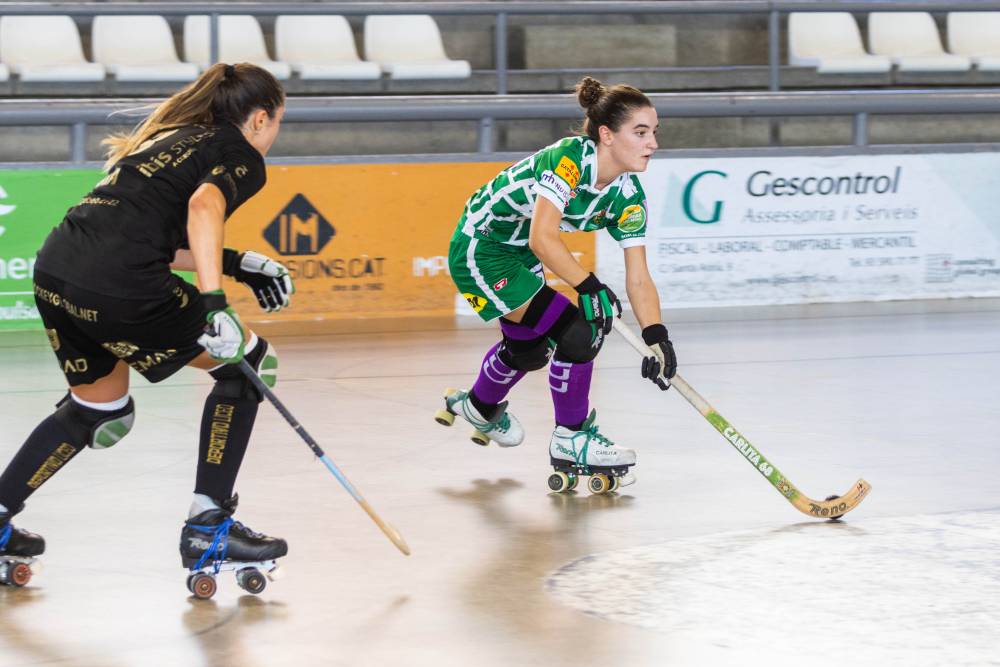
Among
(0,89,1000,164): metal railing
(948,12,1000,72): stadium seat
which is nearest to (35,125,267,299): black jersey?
(0,89,1000,164): metal railing

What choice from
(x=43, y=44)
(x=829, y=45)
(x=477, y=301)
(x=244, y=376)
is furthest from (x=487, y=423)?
(x=829, y=45)

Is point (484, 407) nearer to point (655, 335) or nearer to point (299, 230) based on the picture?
point (655, 335)

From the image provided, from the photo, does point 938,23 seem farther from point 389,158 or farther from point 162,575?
point 162,575

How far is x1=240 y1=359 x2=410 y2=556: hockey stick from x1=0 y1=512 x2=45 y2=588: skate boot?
0.83 metres

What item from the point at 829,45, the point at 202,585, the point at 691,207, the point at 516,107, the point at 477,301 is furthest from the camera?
the point at 829,45

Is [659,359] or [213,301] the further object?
[659,359]

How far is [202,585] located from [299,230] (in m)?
6.74

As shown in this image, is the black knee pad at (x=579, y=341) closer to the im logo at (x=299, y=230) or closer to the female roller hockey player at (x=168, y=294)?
the female roller hockey player at (x=168, y=294)

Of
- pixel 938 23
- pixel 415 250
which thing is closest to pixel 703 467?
pixel 415 250

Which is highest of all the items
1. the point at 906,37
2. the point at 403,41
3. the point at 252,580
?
the point at 403,41

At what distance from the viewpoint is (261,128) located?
173 inches

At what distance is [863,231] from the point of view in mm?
11867

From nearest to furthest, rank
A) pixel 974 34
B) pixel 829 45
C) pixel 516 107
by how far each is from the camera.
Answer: pixel 516 107 < pixel 829 45 < pixel 974 34

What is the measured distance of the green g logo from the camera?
37.8 feet
